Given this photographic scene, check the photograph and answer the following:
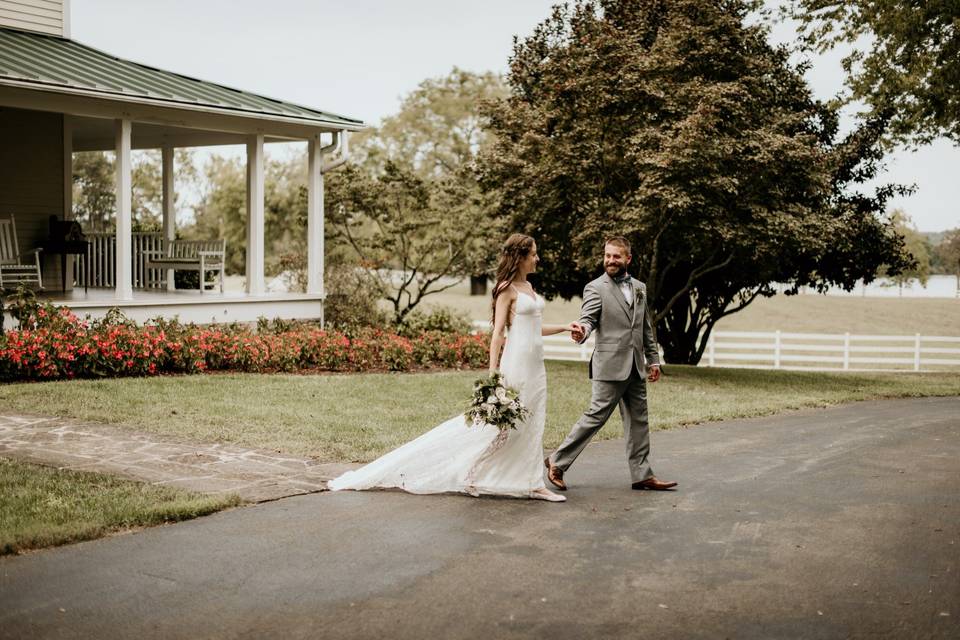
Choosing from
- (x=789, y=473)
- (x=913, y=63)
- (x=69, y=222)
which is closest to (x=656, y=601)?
(x=789, y=473)

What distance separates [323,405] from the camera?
12.0m

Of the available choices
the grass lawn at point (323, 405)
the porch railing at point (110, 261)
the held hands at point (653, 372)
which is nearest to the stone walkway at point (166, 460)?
the grass lawn at point (323, 405)

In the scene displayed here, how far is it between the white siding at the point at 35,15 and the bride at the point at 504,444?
1537 cm

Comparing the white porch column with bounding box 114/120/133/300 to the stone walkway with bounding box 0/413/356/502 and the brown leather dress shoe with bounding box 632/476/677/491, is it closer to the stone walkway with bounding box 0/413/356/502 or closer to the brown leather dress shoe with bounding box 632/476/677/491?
the stone walkway with bounding box 0/413/356/502

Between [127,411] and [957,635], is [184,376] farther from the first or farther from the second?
[957,635]

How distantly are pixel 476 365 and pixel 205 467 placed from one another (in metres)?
10.0

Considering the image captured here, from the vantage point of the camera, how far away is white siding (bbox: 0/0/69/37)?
745 inches

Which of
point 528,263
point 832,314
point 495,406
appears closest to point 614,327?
point 528,263

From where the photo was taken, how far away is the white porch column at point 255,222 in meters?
18.1

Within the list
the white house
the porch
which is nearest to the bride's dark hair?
the porch

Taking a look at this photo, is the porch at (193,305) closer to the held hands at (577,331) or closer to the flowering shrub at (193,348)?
the flowering shrub at (193,348)

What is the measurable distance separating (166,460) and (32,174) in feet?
40.7

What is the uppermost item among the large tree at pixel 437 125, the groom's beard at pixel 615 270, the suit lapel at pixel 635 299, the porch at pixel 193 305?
the large tree at pixel 437 125

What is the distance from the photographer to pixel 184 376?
13.8 m
